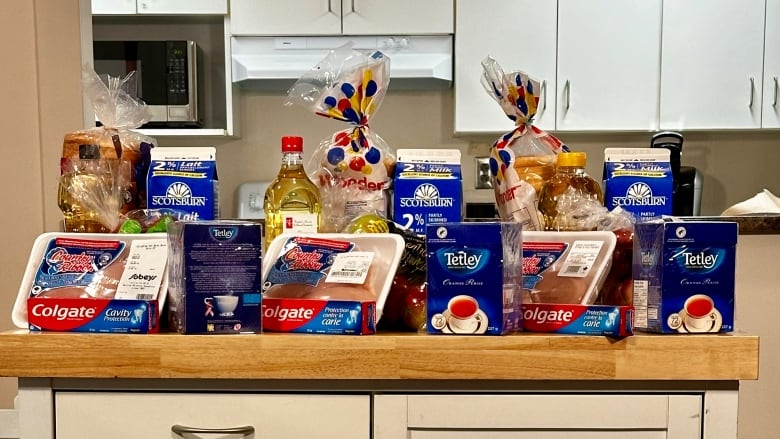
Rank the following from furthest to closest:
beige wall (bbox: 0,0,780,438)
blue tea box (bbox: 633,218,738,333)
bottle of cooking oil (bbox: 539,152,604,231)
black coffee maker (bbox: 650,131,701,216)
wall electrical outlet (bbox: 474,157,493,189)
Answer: wall electrical outlet (bbox: 474,157,493,189) < black coffee maker (bbox: 650,131,701,216) < beige wall (bbox: 0,0,780,438) < bottle of cooking oil (bbox: 539,152,604,231) < blue tea box (bbox: 633,218,738,333)

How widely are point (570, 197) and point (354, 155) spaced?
0.34 metres

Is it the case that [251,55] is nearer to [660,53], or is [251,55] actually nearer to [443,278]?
[660,53]

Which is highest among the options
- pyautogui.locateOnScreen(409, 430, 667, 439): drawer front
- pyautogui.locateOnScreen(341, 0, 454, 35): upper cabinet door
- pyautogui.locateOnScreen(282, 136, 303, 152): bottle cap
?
pyautogui.locateOnScreen(341, 0, 454, 35): upper cabinet door

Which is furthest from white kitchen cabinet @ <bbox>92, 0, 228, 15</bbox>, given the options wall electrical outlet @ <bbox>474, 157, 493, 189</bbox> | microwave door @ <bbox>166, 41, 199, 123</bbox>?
wall electrical outlet @ <bbox>474, 157, 493, 189</bbox>

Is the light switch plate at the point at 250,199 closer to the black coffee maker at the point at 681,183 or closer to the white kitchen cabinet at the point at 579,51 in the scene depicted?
the white kitchen cabinet at the point at 579,51

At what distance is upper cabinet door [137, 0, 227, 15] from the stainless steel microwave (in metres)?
0.15

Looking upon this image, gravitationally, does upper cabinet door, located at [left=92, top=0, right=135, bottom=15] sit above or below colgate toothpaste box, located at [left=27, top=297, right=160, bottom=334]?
above

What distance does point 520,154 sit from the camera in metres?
1.04

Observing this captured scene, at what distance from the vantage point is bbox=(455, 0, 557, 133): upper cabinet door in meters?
2.95

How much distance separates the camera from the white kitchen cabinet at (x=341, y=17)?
293cm

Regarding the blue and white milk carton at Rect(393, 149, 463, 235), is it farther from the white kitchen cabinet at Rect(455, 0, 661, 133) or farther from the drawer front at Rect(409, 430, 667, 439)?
the white kitchen cabinet at Rect(455, 0, 661, 133)

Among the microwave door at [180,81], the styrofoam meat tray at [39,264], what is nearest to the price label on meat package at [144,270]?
the styrofoam meat tray at [39,264]

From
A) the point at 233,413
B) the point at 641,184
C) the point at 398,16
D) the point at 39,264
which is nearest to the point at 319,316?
the point at 233,413

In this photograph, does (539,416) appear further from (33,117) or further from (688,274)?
(33,117)
